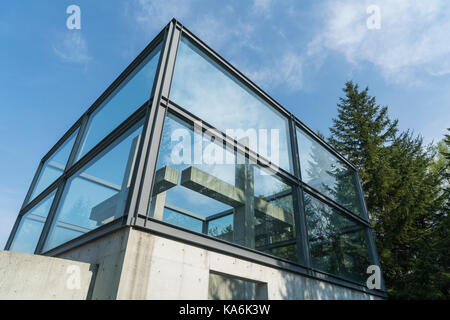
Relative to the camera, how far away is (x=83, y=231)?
15.1ft

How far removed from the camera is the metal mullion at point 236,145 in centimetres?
474

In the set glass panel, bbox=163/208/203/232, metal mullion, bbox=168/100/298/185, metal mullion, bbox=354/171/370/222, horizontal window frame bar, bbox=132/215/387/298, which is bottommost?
horizontal window frame bar, bbox=132/215/387/298

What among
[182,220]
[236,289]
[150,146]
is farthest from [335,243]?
[150,146]

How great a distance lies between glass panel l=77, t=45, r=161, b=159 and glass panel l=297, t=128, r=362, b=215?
4.65m

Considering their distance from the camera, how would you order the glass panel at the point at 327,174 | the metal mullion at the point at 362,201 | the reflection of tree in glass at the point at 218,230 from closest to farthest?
the reflection of tree in glass at the point at 218,230 → the glass panel at the point at 327,174 → the metal mullion at the point at 362,201

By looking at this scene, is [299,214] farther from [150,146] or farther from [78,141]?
[78,141]

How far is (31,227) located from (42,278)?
215 inches

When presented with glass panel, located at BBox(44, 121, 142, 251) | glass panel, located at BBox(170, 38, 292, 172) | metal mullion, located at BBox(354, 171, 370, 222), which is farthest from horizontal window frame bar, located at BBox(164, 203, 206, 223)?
metal mullion, located at BBox(354, 171, 370, 222)

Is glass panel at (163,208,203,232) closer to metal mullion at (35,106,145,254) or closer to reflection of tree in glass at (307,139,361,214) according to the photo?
metal mullion at (35,106,145,254)

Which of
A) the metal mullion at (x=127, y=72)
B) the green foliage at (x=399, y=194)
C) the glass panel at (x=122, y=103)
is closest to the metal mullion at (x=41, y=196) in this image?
the glass panel at (x=122, y=103)

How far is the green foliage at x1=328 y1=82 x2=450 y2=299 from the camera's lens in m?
9.76

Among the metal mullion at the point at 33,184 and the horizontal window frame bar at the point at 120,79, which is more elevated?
the horizontal window frame bar at the point at 120,79

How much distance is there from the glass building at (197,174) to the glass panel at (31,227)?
67 mm

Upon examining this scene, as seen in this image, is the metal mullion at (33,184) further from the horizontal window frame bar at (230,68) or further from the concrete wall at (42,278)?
the horizontal window frame bar at (230,68)
